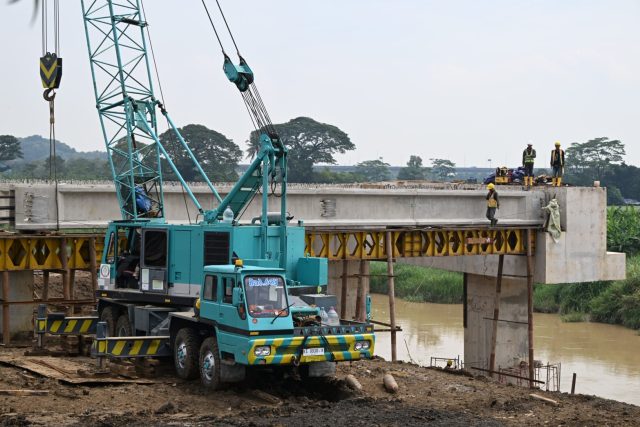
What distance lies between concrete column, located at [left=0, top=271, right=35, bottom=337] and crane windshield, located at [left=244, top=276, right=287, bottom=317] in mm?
13519

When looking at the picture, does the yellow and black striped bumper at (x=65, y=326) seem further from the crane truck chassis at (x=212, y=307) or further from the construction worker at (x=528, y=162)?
the construction worker at (x=528, y=162)

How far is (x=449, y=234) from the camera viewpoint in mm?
31641

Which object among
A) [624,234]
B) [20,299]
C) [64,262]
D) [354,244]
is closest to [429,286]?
[624,234]

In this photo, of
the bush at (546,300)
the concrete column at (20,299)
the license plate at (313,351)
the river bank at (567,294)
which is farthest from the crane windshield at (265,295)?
the bush at (546,300)

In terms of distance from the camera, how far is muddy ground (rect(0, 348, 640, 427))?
14.3 m

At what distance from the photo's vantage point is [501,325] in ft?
121

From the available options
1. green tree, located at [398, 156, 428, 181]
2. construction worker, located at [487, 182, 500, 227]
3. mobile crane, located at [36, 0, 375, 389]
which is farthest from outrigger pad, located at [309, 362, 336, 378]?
green tree, located at [398, 156, 428, 181]

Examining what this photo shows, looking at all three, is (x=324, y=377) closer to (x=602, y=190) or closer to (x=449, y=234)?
(x=449, y=234)

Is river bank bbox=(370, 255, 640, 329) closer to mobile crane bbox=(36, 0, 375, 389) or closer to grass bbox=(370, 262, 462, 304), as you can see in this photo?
grass bbox=(370, 262, 462, 304)

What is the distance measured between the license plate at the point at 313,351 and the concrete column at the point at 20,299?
45.9 ft

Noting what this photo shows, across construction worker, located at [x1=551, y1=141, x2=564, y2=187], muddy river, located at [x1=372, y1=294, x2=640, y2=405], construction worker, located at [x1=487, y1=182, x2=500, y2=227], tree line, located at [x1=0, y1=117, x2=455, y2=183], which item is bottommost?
muddy river, located at [x1=372, y1=294, x2=640, y2=405]

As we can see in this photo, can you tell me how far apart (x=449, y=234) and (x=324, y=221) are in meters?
4.21

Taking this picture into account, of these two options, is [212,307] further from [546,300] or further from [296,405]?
[546,300]

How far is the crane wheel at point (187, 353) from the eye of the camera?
17297mm
